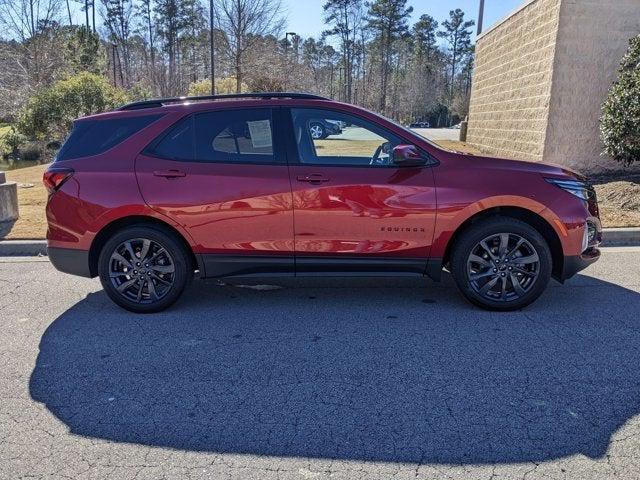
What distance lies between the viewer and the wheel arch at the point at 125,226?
178 inches

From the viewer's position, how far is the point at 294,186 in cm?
438

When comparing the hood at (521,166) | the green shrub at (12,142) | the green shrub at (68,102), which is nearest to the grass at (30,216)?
the hood at (521,166)

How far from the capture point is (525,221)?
15.0 feet

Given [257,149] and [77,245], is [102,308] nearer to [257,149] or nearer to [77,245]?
[77,245]

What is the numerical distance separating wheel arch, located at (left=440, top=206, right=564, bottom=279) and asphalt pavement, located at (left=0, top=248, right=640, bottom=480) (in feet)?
1.73

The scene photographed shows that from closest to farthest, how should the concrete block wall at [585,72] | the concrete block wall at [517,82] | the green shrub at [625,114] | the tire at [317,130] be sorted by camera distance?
1. the tire at [317,130]
2. the green shrub at [625,114]
3. the concrete block wall at [585,72]
4. the concrete block wall at [517,82]

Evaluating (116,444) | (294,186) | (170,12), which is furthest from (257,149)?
(170,12)

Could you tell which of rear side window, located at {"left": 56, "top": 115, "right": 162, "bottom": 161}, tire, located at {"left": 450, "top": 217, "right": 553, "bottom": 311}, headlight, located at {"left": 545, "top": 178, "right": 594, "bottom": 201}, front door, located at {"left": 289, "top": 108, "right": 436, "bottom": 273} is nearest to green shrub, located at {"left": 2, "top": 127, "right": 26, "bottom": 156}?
rear side window, located at {"left": 56, "top": 115, "right": 162, "bottom": 161}

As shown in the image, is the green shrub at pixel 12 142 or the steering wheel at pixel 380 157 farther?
the green shrub at pixel 12 142

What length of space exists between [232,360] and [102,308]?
5.68 feet

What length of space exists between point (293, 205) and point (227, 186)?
0.57 metres

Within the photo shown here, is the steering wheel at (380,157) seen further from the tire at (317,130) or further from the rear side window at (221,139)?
the rear side window at (221,139)

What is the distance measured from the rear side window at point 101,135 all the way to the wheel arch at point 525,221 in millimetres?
2758

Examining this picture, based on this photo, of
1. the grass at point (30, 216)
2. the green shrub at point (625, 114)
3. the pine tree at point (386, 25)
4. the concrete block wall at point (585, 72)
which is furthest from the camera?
the pine tree at point (386, 25)
